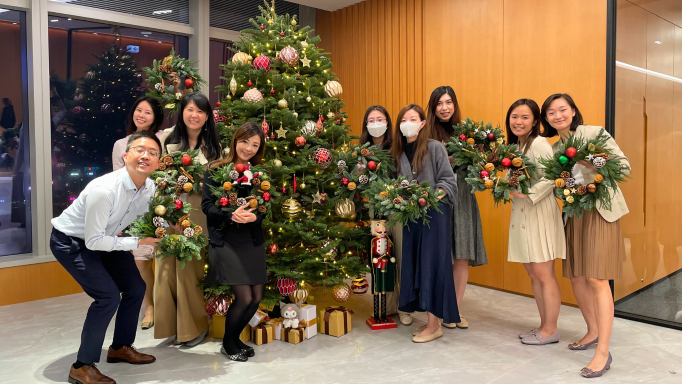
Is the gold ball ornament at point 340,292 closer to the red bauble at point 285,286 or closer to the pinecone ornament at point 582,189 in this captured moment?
the red bauble at point 285,286

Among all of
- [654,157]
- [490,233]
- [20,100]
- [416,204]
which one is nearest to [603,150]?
[416,204]

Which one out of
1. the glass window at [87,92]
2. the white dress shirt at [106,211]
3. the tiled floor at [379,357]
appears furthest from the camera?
the glass window at [87,92]

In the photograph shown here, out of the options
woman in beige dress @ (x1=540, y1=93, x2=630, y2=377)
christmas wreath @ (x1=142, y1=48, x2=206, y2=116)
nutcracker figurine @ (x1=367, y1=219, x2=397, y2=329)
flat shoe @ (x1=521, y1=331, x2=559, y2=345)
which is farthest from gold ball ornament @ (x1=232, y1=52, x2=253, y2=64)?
flat shoe @ (x1=521, y1=331, x2=559, y2=345)

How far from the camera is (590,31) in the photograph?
442 centimetres

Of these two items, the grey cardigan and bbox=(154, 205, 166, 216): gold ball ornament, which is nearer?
bbox=(154, 205, 166, 216): gold ball ornament

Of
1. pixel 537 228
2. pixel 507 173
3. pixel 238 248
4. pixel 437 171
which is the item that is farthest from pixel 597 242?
pixel 238 248

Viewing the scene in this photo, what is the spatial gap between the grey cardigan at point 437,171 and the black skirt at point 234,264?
4.05ft

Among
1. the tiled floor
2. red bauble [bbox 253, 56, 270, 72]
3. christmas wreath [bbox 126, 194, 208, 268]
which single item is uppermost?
red bauble [bbox 253, 56, 270, 72]

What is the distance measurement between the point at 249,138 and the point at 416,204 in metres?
1.18

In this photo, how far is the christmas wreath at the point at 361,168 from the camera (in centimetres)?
367

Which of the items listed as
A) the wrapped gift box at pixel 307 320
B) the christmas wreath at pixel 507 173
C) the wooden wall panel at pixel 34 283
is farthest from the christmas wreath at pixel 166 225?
the wooden wall panel at pixel 34 283

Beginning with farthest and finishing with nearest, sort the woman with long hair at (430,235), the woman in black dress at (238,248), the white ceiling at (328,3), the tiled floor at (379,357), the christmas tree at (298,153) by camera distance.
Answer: the white ceiling at (328,3) < the christmas tree at (298,153) < the woman with long hair at (430,235) < the woman in black dress at (238,248) < the tiled floor at (379,357)

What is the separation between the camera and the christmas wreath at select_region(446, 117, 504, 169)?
3659 mm

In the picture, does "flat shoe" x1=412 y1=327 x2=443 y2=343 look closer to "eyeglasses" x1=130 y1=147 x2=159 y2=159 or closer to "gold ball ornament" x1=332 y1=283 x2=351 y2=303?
"gold ball ornament" x1=332 y1=283 x2=351 y2=303
